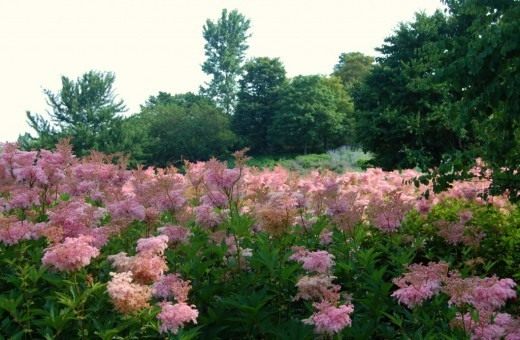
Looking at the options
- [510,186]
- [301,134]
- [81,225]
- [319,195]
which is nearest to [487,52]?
[510,186]

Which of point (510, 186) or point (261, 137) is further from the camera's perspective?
point (261, 137)

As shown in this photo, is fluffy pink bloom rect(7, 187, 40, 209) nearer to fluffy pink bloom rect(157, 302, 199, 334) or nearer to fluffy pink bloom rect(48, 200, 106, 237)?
fluffy pink bloom rect(48, 200, 106, 237)

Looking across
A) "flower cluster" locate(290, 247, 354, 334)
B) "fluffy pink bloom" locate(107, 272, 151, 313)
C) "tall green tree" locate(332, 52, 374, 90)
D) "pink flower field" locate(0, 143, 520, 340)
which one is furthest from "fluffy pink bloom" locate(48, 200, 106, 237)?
"tall green tree" locate(332, 52, 374, 90)

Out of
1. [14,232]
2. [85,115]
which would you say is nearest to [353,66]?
[85,115]

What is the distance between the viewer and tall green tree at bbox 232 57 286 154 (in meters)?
47.2

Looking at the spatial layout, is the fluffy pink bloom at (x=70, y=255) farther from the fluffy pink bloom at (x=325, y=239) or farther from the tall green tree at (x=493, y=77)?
the tall green tree at (x=493, y=77)

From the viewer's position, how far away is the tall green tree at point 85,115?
37.1m

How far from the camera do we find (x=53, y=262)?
349 cm

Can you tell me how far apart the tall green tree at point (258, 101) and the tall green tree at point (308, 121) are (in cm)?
138

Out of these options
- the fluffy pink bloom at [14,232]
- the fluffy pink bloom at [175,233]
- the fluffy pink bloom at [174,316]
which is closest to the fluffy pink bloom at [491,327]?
the fluffy pink bloom at [174,316]

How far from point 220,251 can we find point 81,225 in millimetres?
1269

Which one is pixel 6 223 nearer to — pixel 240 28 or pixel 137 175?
pixel 137 175

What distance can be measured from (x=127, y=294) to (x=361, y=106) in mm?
20255

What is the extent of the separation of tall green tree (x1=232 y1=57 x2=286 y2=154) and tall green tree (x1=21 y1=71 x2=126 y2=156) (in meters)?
10.4
